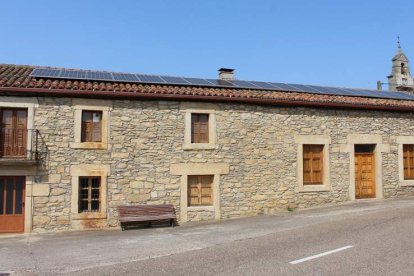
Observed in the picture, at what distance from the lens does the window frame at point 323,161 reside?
13681 millimetres

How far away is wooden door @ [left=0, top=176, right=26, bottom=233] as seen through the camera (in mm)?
11242

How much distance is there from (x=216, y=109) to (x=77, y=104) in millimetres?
4277

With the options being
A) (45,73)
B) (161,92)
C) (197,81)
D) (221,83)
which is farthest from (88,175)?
(221,83)

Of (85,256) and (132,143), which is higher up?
(132,143)

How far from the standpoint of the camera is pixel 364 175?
48.8 ft

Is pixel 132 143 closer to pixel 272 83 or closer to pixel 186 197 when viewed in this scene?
pixel 186 197

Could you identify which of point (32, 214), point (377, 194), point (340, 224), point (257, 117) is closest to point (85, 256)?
point (32, 214)

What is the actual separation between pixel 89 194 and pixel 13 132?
9.04 feet

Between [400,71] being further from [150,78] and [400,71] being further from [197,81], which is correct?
[150,78]

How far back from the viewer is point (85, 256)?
7.98 m

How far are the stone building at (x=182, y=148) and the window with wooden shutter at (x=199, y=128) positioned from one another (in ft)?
0.12

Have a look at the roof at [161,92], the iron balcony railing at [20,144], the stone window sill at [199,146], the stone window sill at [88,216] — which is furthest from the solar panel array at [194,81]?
the stone window sill at [88,216]

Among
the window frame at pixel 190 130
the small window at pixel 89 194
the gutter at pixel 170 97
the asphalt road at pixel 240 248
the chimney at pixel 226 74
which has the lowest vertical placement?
the asphalt road at pixel 240 248

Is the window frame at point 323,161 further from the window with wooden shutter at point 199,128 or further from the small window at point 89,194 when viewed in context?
the small window at point 89,194
